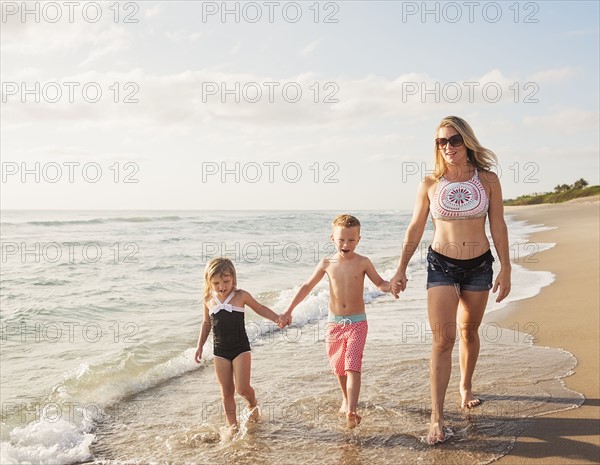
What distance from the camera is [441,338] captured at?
400cm

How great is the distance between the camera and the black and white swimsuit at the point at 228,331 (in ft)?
15.0

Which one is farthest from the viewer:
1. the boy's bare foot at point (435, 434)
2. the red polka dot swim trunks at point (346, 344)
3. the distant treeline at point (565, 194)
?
the distant treeline at point (565, 194)

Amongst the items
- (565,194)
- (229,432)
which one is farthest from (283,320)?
(565,194)

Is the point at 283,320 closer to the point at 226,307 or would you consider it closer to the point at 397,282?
the point at 226,307

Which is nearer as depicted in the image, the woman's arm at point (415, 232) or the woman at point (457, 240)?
the woman at point (457, 240)

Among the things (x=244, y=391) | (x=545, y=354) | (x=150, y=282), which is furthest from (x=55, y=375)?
(x=150, y=282)

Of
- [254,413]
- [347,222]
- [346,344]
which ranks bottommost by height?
[254,413]

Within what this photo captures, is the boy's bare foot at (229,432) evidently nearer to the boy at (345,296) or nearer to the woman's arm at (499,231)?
the boy at (345,296)

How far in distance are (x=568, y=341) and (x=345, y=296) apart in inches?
127

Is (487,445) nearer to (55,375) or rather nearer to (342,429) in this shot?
(342,429)

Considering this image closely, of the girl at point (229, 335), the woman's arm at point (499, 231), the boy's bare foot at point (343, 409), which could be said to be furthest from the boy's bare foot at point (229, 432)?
the woman's arm at point (499, 231)

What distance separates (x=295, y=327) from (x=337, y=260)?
4.31m

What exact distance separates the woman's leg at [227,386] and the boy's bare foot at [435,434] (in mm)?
1534

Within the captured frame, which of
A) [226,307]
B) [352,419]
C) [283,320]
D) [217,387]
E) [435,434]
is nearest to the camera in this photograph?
[435,434]
